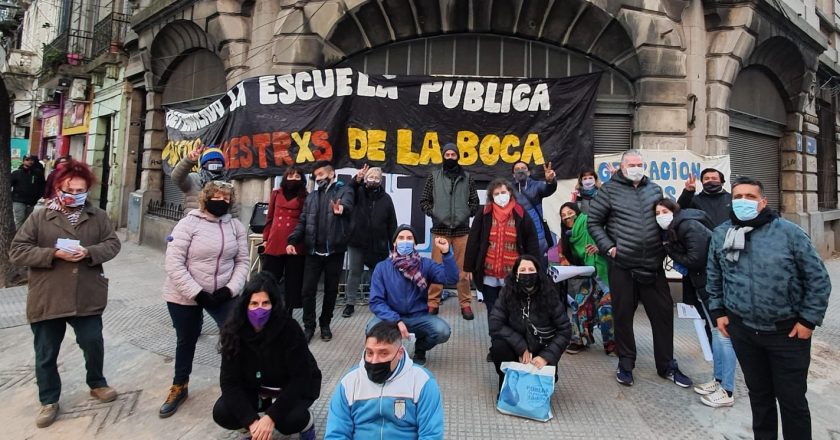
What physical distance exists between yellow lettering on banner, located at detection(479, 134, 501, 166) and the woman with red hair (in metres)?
5.09

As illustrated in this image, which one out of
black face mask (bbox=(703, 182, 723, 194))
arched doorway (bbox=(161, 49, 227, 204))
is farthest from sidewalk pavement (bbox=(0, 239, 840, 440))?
arched doorway (bbox=(161, 49, 227, 204))

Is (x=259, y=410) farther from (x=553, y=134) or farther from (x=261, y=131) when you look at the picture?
(x=553, y=134)

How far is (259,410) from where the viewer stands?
2855mm

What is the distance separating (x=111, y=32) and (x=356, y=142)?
35.7ft

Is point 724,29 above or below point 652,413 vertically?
above

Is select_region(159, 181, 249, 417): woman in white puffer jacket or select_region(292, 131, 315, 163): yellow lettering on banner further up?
select_region(292, 131, 315, 163): yellow lettering on banner

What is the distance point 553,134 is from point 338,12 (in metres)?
4.17

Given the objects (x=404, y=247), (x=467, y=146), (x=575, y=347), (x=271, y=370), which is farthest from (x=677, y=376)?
(x=467, y=146)

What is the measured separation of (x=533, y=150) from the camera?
680 centimetres

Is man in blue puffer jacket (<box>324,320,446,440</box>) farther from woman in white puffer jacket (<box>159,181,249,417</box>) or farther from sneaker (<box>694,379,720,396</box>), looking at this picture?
sneaker (<box>694,379,720,396</box>)

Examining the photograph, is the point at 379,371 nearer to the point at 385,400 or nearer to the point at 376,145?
the point at 385,400

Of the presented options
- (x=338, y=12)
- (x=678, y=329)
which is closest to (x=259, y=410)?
(x=678, y=329)

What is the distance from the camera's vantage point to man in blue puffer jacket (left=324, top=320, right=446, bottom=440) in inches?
85.6

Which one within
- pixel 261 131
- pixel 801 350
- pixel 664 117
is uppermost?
pixel 664 117
